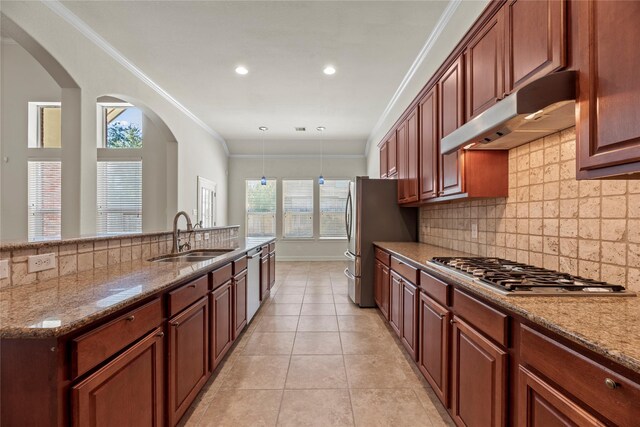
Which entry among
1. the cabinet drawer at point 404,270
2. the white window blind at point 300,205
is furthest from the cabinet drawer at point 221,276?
the white window blind at point 300,205

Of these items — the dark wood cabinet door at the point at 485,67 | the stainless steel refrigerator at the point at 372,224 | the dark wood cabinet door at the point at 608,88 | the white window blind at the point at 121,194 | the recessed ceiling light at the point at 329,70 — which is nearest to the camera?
the dark wood cabinet door at the point at 608,88

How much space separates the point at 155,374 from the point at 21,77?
556cm

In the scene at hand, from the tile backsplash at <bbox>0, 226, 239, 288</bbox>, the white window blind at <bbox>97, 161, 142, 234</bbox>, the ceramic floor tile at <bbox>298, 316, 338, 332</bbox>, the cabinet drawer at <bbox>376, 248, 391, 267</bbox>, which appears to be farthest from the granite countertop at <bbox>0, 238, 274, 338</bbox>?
the white window blind at <bbox>97, 161, 142, 234</bbox>

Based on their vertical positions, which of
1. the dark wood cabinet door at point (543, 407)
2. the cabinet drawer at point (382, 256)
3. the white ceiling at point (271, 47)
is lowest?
the dark wood cabinet door at point (543, 407)

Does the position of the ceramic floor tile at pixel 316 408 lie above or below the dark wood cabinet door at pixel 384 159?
below

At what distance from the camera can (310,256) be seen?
7934 mm

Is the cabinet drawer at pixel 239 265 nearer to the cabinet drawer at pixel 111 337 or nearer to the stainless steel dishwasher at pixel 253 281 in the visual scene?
the stainless steel dishwasher at pixel 253 281

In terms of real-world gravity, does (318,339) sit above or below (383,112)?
below

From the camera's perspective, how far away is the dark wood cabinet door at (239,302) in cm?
265

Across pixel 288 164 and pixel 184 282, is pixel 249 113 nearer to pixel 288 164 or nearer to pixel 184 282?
pixel 288 164

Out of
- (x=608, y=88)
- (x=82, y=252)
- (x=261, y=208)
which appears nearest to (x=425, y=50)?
(x=608, y=88)

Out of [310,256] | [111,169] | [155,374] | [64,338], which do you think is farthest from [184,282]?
[310,256]

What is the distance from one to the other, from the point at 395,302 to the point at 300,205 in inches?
210

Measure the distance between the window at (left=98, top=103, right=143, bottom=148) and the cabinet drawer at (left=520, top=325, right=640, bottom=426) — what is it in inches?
243
